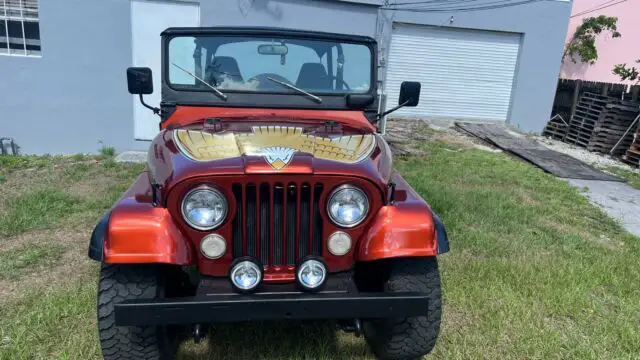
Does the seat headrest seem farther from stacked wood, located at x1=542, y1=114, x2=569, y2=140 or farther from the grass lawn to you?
stacked wood, located at x1=542, y1=114, x2=569, y2=140

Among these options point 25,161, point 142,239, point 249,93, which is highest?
point 249,93

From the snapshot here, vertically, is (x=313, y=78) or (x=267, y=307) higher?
(x=313, y=78)

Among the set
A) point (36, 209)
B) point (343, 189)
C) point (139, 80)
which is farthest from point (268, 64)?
point (36, 209)

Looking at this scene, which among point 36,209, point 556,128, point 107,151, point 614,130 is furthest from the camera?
point 556,128

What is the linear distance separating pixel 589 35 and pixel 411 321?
14.2 meters

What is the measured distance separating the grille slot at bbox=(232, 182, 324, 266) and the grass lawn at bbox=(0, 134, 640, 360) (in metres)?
0.81

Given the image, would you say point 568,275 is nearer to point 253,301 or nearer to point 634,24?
point 253,301

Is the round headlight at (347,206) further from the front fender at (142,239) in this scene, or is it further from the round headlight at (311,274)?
the front fender at (142,239)

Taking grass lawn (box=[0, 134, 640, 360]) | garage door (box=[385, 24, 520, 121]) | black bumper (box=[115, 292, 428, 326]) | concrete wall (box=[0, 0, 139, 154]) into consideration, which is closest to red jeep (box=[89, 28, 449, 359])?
black bumper (box=[115, 292, 428, 326])

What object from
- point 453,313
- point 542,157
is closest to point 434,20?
point 542,157

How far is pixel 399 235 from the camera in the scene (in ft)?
8.18

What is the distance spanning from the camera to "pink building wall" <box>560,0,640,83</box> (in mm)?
14594

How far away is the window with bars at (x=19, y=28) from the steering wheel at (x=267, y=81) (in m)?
6.39

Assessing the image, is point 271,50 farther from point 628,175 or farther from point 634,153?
point 634,153
